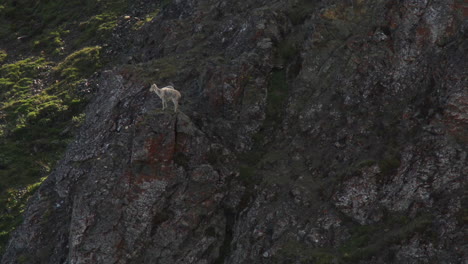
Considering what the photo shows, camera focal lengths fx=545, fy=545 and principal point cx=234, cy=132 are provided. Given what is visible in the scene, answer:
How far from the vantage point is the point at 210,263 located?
74.7 ft

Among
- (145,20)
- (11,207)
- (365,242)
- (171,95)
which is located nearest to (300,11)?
(171,95)

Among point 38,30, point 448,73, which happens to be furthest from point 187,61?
point 38,30

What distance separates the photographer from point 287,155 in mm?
24688

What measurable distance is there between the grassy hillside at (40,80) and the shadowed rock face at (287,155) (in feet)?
31.5

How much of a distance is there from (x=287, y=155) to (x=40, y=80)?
34.8 meters

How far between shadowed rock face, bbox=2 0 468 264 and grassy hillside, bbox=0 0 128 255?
378 inches

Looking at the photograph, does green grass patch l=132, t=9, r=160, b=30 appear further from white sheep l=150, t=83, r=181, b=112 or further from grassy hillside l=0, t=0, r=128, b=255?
white sheep l=150, t=83, r=181, b=112

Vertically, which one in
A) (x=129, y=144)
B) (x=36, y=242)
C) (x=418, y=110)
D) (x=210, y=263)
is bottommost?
(x=36, y=242)

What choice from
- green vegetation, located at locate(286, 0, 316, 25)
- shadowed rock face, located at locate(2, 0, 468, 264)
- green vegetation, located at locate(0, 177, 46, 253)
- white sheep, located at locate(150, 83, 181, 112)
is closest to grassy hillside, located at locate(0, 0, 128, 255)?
green vegetation, located at locate(0, 177, 46, 253)

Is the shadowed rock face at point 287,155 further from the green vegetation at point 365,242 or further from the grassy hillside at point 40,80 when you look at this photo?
the grassy hillside at point 40,80

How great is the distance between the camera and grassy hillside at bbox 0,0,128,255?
38938 millimetres

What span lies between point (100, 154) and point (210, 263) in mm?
8774

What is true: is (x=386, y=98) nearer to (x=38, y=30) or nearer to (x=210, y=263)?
(x=210, y=263)

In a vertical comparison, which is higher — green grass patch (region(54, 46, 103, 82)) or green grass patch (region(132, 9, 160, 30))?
green grass patch (region(132, 9, 160, 30))
